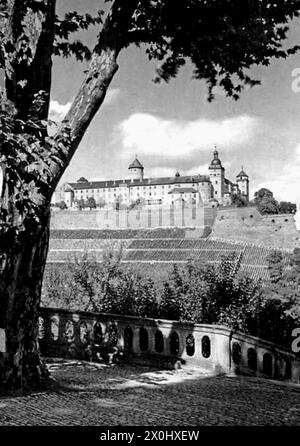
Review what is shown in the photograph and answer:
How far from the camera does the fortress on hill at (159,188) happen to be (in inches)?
5758

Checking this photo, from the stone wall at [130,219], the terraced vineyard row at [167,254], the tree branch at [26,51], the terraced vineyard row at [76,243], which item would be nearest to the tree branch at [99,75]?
the tree branch at [26,51]

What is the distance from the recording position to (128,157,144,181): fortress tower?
162m

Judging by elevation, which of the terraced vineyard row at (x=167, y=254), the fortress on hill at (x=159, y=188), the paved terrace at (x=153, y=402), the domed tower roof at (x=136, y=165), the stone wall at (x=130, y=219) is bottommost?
the paved terrace at (x=153, y=402)

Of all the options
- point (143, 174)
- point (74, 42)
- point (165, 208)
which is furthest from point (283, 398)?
point (143, 174)

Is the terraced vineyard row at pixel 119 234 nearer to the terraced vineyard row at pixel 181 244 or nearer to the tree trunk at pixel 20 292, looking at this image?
the terraced vineyard row at pixel 181 244

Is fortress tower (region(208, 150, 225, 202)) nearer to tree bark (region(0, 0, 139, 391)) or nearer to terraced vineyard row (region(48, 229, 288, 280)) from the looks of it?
terraced vineyard row (region(48, 229, 288, 280))

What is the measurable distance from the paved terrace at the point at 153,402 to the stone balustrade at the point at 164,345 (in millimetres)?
569

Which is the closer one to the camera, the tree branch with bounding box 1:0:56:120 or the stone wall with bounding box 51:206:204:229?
the tree branch with bounding box 1:0:56:120

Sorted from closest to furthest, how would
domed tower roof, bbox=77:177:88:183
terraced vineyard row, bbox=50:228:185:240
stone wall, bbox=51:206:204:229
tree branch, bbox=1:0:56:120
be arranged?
1. tree branch, bbox=1:0:56:120
2. terraced vineyard row, bbox=50:228:185:240
3. stone wall, bbox=51:206:204:229
4. domed tower roof, bbox=77:177:88:183

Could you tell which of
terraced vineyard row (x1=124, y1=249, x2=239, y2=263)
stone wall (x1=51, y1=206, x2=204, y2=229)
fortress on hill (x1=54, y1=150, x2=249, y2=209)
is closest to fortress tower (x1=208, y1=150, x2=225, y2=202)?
fortress on hill (x1=54, y1=150, x2=249, y2=209)

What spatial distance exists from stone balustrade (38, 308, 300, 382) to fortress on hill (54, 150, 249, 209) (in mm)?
126836

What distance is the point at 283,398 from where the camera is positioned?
703 centimetres

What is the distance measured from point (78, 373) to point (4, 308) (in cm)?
246
